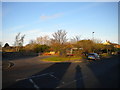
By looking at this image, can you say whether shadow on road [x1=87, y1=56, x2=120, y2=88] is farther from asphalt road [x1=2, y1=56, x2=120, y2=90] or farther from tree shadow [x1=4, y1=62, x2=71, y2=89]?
tree shadow [x1=4, y1=62, x2=71, y2=89]

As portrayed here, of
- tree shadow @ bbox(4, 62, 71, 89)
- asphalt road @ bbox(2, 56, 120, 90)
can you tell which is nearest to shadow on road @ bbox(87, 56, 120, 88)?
asphalt road @ bbox(2, 56, 120, 90)

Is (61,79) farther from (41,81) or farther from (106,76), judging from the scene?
(106,76)

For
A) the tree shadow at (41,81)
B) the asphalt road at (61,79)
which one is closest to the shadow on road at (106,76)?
the asphalt road at (61,79)

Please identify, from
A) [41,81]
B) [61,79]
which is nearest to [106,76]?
[61,79]

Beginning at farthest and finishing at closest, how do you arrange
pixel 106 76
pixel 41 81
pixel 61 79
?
pixel 106 76
pixel 61 79
pixel 41 81

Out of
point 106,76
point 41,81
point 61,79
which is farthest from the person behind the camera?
point 106,76

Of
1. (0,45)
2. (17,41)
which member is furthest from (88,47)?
(0,45)

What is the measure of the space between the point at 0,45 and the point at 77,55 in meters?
47.6

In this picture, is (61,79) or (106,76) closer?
(61,79)

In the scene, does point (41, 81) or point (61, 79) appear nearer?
point (41, 81)

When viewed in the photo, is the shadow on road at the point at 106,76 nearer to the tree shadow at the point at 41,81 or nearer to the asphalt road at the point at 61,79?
the asphalt road at the point at 61,79

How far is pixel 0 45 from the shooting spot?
64.0 metres

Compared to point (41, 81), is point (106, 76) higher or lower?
lower

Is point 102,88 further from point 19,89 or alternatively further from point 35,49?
point 35,49
